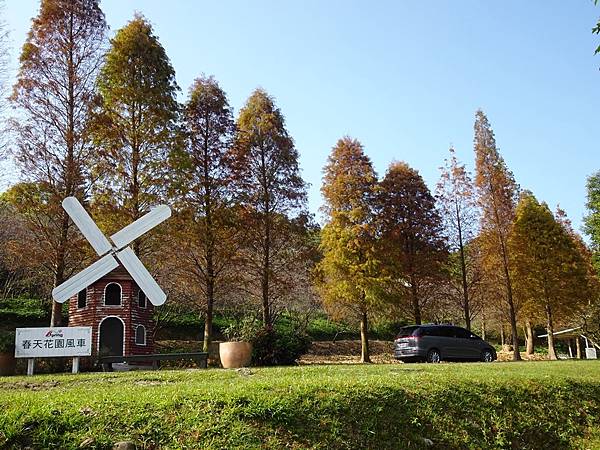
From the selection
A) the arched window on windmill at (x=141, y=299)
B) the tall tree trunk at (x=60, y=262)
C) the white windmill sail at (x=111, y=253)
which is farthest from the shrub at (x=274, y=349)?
the tall tree trunk at (x=60, y=262)

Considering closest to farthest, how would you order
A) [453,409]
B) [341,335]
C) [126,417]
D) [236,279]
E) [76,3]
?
[126,417] < [453,409] < [76,3] < [236,279] < [341,335]

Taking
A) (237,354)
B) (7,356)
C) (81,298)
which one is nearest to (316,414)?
(237,354)

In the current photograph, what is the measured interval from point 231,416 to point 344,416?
164cm

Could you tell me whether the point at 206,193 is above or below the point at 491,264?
above

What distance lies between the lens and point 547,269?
2664 cm

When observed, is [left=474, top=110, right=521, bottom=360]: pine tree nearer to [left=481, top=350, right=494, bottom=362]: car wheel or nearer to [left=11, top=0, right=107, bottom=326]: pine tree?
[left=481, top=350, right=494, bottom=362]: car wheel

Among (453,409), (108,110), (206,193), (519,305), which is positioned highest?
(108,110)

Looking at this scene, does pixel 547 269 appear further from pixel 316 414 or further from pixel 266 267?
pixel 316 414

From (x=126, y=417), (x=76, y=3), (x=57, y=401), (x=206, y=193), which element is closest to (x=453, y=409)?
(x=126, y=417)

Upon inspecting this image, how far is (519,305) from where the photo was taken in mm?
27594

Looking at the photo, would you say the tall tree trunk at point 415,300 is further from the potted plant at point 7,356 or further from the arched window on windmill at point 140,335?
the potted plant at point 7,356

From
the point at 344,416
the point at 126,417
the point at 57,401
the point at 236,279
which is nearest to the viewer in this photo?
the point at 126,417

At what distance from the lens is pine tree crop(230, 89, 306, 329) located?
23.2 meters

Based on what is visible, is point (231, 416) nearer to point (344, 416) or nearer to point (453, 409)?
point (344, 416)
